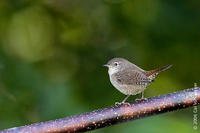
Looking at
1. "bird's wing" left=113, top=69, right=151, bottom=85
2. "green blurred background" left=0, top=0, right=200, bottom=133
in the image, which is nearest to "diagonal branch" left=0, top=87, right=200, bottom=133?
"bird's wing" left=113, top=69, right=151, bottom=85

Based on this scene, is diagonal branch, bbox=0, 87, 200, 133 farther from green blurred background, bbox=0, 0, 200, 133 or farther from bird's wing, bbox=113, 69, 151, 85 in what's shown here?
green blurred background, bbox=0, 0, 200, 133

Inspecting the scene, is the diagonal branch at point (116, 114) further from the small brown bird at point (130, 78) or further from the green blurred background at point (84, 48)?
the green blurred background at point (84, 48)

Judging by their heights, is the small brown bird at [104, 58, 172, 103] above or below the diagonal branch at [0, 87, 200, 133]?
above

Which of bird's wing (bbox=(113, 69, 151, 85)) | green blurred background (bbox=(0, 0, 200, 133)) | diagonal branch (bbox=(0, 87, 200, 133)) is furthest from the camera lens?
green blurred background (bbox=(0, 0, 200, 133))

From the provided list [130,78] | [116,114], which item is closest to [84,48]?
[130,78]

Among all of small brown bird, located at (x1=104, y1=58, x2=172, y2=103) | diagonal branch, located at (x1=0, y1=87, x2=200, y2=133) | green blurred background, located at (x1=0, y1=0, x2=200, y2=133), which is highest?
green blurred background, located at (x1=0, y1=0, x2=200, y2=133)

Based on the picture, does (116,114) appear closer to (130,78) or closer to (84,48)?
(130,78)
